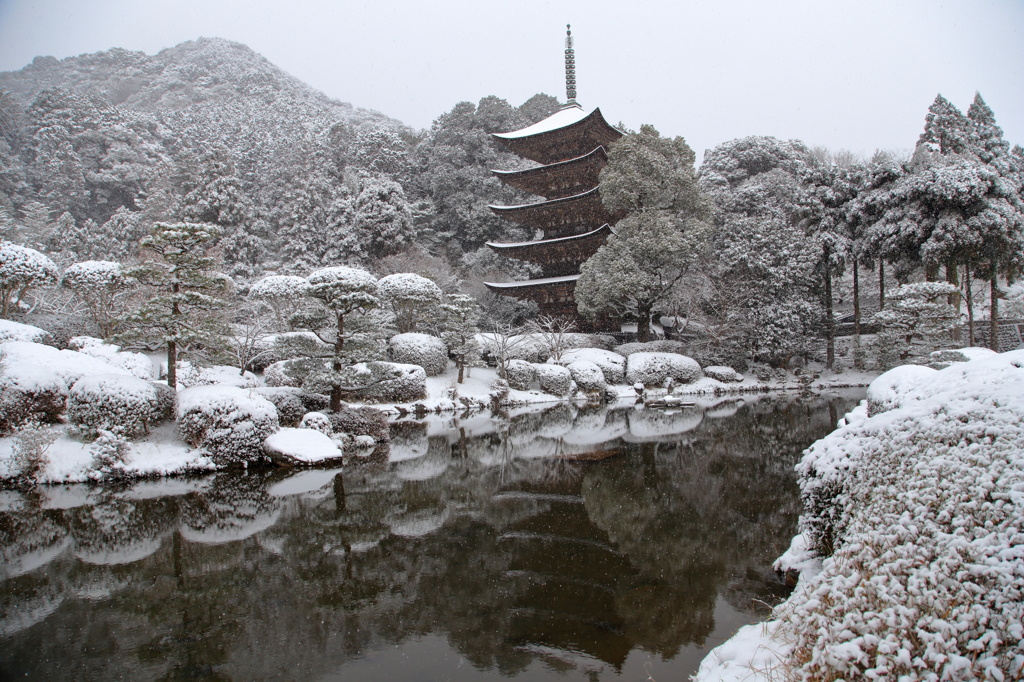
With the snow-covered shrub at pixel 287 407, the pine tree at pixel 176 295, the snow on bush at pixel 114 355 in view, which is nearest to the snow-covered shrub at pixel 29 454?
the pine tree at pixel 176 295

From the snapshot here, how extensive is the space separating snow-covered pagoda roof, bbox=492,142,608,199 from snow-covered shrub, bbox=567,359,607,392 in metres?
9.33

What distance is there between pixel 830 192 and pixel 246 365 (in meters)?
21.4

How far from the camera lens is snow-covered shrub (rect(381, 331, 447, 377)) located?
1625cm

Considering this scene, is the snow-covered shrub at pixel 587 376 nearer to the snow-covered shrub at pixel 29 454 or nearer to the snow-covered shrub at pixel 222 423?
the snow-covered shrub at pixel 222 423

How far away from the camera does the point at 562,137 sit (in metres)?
23.5

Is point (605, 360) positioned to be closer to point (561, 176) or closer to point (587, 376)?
point (587, 376)

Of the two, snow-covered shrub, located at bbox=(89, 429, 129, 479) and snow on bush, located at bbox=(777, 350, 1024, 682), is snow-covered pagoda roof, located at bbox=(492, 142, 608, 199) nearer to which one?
snow-covered shrub, located at bbox=(89, 429, 129, 479)

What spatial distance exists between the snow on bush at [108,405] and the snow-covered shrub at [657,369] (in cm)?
1439

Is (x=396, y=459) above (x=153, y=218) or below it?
below

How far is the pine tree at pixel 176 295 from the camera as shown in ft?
28.4

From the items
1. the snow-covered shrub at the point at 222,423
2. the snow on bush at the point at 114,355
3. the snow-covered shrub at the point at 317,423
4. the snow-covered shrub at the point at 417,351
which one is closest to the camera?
Result: the snow-covered shrub at the point at 222,423

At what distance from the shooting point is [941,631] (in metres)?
1.82

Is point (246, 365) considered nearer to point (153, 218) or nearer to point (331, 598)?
point (331, 598)

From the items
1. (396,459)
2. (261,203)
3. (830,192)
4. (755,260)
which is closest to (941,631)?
(396,459)
